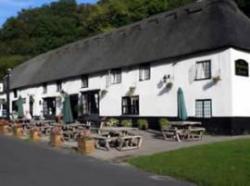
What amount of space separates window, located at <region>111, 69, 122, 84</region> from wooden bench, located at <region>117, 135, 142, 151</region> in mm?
15203

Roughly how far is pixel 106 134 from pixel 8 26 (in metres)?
79.6

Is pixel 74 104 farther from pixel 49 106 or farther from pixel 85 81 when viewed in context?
pixel 49 106

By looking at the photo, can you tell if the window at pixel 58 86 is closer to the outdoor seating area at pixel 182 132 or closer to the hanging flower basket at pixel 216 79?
the hanging flower basket at pixel 216 79

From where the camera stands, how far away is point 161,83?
110 ft

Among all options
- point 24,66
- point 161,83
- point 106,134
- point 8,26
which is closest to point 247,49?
point 161,83

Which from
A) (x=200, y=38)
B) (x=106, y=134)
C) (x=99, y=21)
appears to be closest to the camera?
(x=106, y=134)

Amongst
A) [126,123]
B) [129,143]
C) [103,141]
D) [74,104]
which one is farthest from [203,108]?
[74,104]

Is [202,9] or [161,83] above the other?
[202,9]

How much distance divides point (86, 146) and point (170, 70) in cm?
1314

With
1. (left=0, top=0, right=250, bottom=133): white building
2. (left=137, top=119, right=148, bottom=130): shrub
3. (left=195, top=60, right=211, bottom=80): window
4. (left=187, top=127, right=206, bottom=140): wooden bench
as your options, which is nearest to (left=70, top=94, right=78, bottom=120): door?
(left=0, top=0, right=250, bottom=133): white building

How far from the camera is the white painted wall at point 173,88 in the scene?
28.7 m

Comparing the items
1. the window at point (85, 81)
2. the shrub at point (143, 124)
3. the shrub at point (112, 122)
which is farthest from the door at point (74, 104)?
the shrub at point (143, 124)

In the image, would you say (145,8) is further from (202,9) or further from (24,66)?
(202,9)

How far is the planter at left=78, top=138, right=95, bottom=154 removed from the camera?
20.9 metres
